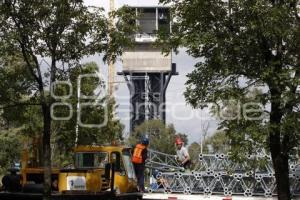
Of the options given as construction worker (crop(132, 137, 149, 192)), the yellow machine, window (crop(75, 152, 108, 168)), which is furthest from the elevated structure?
window (crop(75, 152, 108, 168))

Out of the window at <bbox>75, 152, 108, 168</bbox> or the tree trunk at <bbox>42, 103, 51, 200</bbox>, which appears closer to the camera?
the tree trunk at <bbox>42, 103, 51, 200</bbox>

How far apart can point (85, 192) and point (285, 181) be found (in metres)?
5.44

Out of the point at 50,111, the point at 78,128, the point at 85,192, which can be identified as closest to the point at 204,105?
the point at 50,111

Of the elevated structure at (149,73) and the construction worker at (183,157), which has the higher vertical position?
the elevated structure at (149,73)

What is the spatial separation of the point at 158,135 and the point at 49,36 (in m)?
57.2

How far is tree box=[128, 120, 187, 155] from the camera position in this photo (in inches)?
2549

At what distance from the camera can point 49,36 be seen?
12.7m

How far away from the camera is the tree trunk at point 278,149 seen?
1081cm

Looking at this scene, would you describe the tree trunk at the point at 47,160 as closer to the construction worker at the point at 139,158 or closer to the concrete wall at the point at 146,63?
the construction worker at the point at 139,158

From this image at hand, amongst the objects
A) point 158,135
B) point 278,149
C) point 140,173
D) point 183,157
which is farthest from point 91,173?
point 158,135

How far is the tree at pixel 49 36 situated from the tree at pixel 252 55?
2395 mm

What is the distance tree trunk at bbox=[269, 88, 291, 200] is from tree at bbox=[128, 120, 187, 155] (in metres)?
50.4

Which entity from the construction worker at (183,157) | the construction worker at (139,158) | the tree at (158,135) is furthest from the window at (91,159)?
the tree at (158,135)

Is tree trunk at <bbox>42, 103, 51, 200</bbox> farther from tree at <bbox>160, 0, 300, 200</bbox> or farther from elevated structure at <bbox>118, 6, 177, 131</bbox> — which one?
elevated structure at <bbox>118, 6, 177, 131</bbox>
